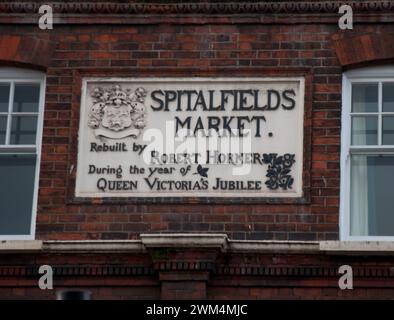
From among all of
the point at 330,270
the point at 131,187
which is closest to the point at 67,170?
the point at 131,187

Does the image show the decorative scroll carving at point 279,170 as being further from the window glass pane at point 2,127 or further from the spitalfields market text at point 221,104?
the window glass pane at point 2,127

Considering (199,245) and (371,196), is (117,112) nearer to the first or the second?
(199,245)

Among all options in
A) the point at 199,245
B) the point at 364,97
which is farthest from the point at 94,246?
the point at 364,97

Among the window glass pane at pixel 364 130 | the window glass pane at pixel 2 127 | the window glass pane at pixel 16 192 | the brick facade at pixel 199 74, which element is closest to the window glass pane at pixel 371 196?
the window glass pane at pixel 364 130

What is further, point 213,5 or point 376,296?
point 213,5

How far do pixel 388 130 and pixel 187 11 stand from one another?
2.71 metres

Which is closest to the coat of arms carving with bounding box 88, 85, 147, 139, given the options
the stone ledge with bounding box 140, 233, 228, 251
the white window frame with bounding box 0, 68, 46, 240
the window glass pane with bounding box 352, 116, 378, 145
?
the white window frame with bounding box 0, 68, 46, 240

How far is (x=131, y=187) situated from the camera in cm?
1728

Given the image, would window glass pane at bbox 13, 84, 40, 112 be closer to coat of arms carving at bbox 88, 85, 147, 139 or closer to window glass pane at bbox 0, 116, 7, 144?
window glass pane at bbox 0, 116, 7, 144

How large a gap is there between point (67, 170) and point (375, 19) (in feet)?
→ 12.9

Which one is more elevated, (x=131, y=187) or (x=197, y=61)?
(x=197, y=61)

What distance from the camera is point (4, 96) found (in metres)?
17.9

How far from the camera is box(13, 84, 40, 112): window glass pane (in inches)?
702

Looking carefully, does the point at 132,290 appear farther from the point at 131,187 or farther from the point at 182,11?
the point at 182,11
